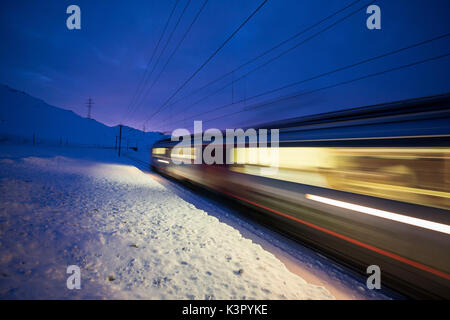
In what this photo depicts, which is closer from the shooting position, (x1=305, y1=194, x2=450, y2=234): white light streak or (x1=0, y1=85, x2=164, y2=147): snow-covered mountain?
(x1=305, y1=194, x2=450, y2=234): white light streak

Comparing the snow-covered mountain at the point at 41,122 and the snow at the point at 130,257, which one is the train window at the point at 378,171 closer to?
the snow at the point at 130,257

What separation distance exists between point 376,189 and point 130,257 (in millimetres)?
4401

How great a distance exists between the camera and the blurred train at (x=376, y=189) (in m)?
2.47

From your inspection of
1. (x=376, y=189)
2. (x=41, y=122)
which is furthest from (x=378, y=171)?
(x=41, y=122)

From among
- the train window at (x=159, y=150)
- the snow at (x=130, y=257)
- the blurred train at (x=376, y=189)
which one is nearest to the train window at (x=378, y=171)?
the blurred train at (x=376, y=189)

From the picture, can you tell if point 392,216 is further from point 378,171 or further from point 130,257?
point 130,257

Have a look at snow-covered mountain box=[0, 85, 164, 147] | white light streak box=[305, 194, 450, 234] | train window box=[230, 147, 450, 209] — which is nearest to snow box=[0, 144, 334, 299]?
white light streak box=[305, 194, 450, 234]

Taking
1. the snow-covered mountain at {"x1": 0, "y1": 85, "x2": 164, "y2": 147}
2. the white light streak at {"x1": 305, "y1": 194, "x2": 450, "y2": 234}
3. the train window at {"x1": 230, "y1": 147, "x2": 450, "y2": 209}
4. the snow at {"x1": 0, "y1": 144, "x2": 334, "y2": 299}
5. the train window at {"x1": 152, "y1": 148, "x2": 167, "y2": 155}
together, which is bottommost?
the snow at {"x1": 0, "y1": 144, "x2": 334, "y2": 299}

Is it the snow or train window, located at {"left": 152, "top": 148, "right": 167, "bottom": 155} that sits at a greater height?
train window, located at {"left": 152, "top": 148, "right": 167, "bottom": 155}

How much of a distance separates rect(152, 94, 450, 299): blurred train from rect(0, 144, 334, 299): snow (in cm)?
130

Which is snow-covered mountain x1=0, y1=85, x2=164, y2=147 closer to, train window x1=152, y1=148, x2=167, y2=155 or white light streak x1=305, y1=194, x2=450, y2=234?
train window x1=152, y1=148, x2=167, y2=155

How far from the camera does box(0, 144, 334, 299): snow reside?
200cm

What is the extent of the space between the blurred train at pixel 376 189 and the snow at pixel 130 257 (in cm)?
130
